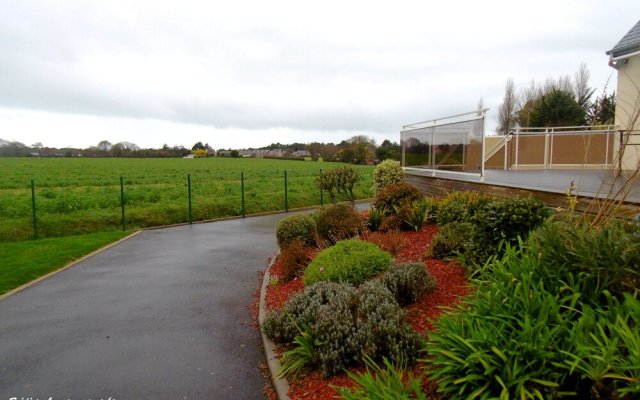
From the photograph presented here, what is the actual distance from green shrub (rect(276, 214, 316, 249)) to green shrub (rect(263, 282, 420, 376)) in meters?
3.67

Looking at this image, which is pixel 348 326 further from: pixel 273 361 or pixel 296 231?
pixel 296 231

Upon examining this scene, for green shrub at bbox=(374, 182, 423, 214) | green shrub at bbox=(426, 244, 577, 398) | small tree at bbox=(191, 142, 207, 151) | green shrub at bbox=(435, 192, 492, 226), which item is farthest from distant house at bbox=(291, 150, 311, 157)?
green shrub at bbox=(426, 244, 577, 398)

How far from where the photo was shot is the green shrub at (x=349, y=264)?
550cm

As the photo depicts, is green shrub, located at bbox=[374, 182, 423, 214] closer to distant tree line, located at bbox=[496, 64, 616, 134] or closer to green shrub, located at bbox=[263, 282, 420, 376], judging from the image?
green shrub, located at bbox=[263, 282, 420, 376]

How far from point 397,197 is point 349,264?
13.7ft

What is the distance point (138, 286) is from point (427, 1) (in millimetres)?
9242

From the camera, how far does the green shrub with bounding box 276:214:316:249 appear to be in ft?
28.0

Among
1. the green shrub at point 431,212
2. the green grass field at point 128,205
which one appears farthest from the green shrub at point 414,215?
the green grass field at point 128,205

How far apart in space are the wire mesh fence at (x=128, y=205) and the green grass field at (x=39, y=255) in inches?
91.5

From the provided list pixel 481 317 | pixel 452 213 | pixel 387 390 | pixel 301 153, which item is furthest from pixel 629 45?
pixel 301 153

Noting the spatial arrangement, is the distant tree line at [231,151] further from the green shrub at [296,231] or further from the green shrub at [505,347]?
the green shrub at [505,347]

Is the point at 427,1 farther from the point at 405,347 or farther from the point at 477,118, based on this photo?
the point at 405,347

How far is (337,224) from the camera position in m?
8.37

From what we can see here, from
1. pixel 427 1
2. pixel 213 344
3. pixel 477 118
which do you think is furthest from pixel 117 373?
pixel 427 1
